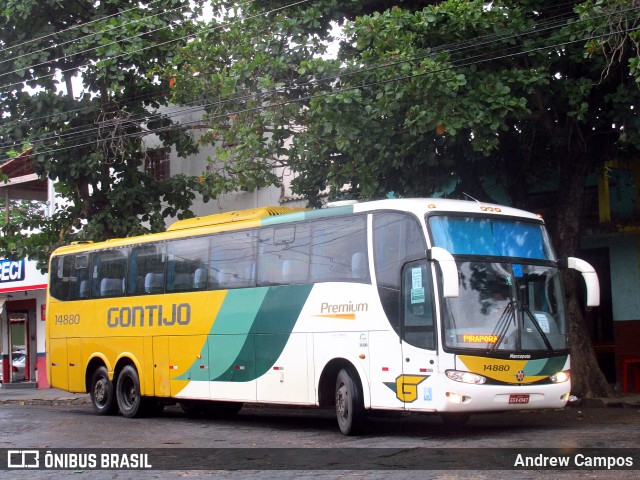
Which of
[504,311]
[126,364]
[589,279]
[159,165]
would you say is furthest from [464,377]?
[159,165]

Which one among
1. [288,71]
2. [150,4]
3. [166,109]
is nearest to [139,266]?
[288,71]

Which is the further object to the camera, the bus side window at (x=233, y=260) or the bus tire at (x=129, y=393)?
the bus tire at (x=129, y=393)

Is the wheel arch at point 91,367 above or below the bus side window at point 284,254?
below

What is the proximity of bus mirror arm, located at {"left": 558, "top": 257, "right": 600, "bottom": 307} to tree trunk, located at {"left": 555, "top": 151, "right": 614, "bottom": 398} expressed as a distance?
4.21 metres

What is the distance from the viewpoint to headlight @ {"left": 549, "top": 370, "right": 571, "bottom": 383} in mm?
12812

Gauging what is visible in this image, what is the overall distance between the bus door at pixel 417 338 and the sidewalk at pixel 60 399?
616 centimetres

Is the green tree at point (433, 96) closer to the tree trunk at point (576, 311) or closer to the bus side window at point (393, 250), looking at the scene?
the tree trunk at point (576, 311)

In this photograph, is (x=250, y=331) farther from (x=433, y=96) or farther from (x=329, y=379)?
(x=433, y=96)

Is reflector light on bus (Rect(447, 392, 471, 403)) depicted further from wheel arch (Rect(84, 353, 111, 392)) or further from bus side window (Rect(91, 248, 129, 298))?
wheel arch (Rect(84, 353, 111, 392))

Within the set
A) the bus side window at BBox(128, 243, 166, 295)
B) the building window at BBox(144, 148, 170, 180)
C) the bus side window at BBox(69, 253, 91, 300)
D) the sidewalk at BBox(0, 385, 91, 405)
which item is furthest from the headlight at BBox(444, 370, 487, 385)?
the building window at BBox(144, 148, 170, 180)

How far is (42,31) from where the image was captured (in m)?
22.8

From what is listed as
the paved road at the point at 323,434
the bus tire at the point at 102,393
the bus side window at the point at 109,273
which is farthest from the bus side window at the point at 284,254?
the bus tire at the point at 102,393

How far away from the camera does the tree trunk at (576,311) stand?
17688 mm

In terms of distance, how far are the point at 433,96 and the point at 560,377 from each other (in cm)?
489
